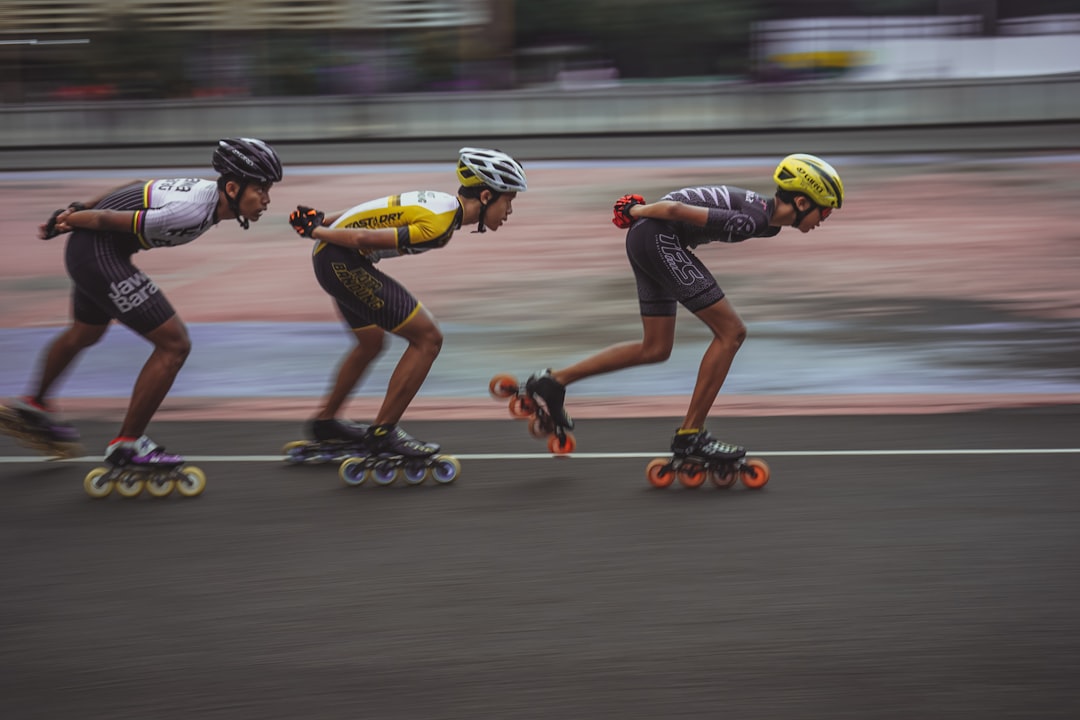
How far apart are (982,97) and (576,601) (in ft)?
66.0

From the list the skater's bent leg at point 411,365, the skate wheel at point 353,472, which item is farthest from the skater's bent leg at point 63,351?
the skater's bent leg at point 411,365

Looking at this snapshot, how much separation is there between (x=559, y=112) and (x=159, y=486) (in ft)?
60.7

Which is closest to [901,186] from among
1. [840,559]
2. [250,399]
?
[250,399]

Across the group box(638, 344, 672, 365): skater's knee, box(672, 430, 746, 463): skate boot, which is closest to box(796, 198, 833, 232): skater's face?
box(638, 344, 672, 365): skater's knee

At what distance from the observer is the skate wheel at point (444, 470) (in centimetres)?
665

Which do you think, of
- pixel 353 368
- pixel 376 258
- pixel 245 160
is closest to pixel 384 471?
pixel 353 368

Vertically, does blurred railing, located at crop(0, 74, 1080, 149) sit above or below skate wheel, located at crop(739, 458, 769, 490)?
below

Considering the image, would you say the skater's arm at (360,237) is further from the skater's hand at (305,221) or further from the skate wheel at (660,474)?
the skate wheel at (660,474)

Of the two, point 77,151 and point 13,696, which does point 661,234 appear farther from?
point 77,151

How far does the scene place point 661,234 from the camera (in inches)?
254

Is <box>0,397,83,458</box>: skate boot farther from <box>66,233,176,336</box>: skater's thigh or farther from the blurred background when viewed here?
the blurred background

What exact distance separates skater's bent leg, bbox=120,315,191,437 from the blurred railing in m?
17.9

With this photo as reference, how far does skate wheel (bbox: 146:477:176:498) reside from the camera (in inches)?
252

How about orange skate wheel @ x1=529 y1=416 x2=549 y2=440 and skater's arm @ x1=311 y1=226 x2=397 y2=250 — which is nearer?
skater's arm @ x1=311 y1=226 x2=397 y2=250
